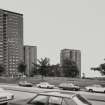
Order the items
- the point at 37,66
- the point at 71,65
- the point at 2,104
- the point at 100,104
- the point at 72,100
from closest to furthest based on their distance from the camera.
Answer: the point at 72,100, the point at 2,104, the point at 100,104, the point at 37,66, the point at 71,65

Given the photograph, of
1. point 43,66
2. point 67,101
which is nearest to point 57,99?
point 67,101

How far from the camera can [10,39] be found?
173125 millimetres

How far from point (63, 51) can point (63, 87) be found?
5489 inches

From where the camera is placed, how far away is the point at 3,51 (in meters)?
169

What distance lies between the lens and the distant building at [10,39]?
16988cm

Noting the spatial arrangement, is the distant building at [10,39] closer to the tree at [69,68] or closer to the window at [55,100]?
the tree at [69,68]

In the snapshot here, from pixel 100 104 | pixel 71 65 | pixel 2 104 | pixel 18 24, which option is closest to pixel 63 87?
pixel 100 104

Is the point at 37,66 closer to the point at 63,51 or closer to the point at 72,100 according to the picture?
the point at 72,100

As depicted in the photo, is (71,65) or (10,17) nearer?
(71,65)

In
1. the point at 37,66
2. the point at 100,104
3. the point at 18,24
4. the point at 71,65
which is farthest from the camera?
the point at 18,24

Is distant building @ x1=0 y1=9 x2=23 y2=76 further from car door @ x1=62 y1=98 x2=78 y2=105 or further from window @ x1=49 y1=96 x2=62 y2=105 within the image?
car door @ x1=62 y1=98 x2=78 y2=105

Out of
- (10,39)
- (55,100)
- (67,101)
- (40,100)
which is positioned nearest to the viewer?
(67,101)

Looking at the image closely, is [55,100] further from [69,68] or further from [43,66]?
[69,68]

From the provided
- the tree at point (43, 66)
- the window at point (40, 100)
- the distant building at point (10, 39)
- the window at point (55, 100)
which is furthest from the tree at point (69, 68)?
the window at point (55, 100)
